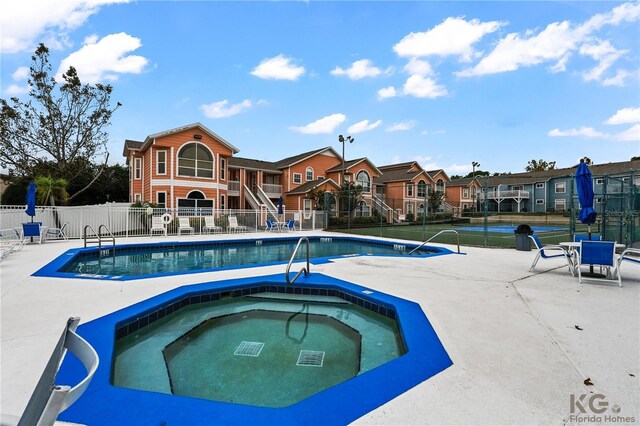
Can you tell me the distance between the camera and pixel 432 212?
31.3 m

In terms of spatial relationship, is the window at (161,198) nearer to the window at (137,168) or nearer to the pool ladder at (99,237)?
the window at (137,168)

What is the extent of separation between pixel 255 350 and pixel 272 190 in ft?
81.6

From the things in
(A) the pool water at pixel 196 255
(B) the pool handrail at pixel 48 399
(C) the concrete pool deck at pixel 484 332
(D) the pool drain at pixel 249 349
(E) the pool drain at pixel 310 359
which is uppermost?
(B) the pool handrail at pixel 48 399

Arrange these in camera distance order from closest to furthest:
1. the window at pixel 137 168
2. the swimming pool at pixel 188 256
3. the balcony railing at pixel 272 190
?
1. the swimming pool at pixel 188 256
2. the window at pixel 137 168
3. the balcony railing at pixel 272 190

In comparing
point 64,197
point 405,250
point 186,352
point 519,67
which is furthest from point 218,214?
point 519,67

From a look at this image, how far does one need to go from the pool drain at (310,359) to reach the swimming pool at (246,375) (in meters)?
0.09

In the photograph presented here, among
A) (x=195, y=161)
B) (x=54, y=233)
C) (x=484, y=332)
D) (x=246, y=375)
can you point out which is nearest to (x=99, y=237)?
(x=54, y=233)

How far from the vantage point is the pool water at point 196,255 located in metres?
8.40

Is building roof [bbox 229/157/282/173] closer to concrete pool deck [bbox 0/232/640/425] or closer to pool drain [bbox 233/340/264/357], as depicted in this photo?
concrete pool deck [bbox 0/232/640/425]

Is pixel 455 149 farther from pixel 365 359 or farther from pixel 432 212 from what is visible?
pixel 365 359

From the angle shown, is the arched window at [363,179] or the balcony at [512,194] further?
the balcony at [512,194]

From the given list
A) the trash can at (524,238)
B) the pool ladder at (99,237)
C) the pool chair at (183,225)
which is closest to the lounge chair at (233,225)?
the pool chair at (183,225)

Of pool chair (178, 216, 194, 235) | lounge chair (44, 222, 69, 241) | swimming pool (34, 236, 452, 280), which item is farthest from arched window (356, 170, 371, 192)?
lounge chair (44, 222, 69, 241)

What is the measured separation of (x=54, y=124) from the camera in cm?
2262
